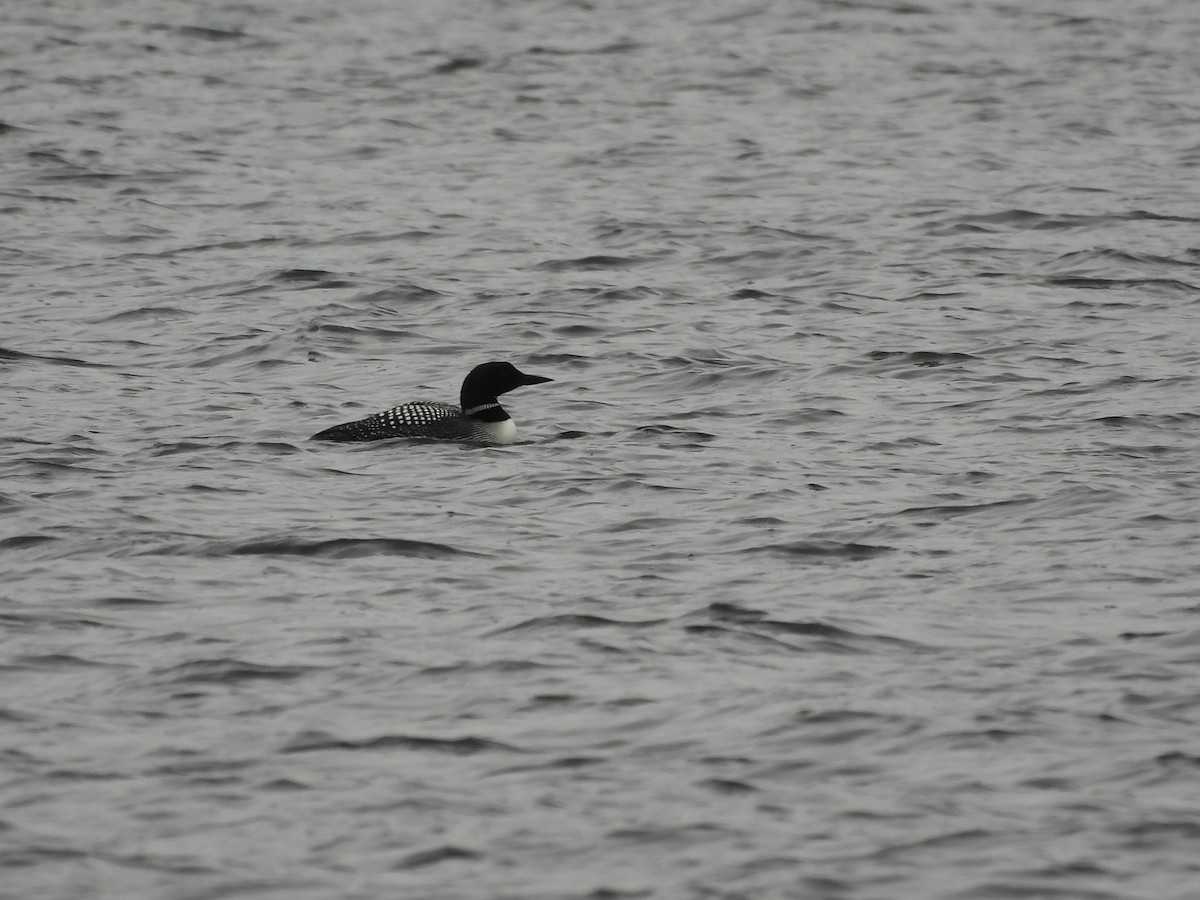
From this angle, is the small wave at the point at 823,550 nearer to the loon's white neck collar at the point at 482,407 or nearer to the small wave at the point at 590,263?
the loon's white neck collar at the point at 482,407

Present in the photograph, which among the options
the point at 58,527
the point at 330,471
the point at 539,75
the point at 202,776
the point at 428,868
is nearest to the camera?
the point at 428,868

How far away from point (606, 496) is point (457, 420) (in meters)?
1.54

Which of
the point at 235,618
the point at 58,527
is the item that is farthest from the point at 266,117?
the point at 235,618

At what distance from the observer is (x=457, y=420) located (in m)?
12.1

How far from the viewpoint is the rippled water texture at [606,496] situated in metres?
7.00

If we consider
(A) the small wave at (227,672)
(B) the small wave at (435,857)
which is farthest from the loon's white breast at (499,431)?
(B) the small wave at (435,857)

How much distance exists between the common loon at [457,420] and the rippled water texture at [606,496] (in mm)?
136

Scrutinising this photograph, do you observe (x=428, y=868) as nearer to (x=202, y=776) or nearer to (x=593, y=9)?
(x=202, y=776)

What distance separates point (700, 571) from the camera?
9.55m

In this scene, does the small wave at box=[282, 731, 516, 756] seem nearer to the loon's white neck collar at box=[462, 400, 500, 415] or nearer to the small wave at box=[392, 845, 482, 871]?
the small wave at box=[392, 845, 482, 871]

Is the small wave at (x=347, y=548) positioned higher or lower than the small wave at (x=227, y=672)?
lower

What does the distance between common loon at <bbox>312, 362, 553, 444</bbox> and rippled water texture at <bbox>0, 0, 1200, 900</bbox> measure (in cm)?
14

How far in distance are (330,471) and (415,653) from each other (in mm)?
2975

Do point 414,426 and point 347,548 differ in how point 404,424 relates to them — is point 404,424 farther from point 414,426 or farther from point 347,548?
point 347,548
